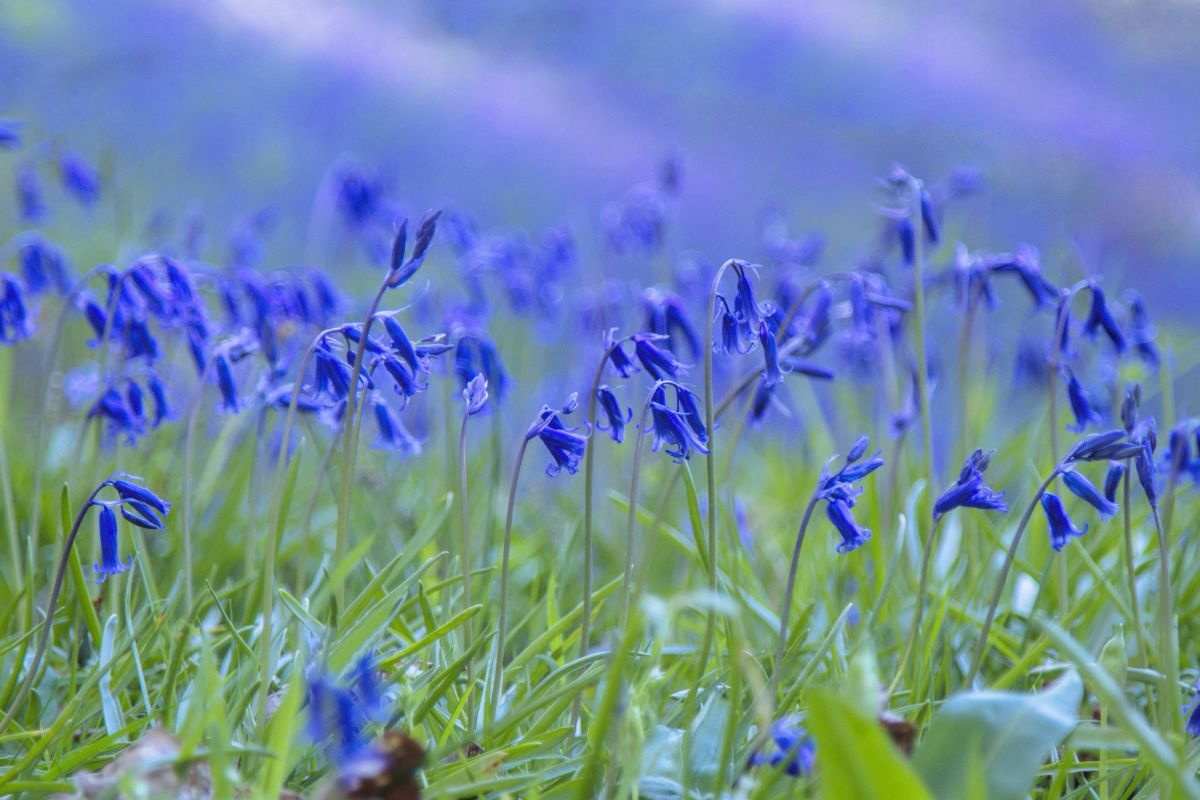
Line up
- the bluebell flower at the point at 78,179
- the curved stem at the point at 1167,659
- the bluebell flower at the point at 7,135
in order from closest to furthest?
1. the curved stem at the point at 1167,659
2. the bluebell flower at the point at 7,135
3. the bluebell flower at the point at 78,179

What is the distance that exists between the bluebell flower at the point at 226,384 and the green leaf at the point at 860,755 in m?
1.62

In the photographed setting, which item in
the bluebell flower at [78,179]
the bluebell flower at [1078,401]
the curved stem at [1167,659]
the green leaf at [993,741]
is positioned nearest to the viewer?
the green leaf at [993,741]

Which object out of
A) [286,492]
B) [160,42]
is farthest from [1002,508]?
[160,42]

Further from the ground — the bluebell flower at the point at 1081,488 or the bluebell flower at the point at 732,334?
the bluebell flower at the point at 732,334

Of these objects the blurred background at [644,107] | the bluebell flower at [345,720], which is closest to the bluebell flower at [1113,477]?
the bluebell flower at [345,720]

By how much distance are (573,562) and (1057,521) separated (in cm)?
161

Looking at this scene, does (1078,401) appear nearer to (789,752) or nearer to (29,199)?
(789,752)

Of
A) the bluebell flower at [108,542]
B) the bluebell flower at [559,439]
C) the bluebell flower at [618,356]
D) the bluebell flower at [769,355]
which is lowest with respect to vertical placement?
the bluebell flower at [108,542]

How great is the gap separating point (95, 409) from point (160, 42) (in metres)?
4.98

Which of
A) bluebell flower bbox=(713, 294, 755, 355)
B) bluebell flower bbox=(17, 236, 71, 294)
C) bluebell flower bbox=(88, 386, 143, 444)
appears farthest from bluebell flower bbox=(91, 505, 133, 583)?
bluebell flower bbox=(17, 236, 71, 294)

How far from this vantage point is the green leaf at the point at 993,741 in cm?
150

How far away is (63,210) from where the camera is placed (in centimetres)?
655

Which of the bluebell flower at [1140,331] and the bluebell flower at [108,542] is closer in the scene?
the bluebell flower at [108,542]

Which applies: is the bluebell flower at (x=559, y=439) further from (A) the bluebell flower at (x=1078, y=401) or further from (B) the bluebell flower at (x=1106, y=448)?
(A) the bluebell flower at (x=1078, y=401)
